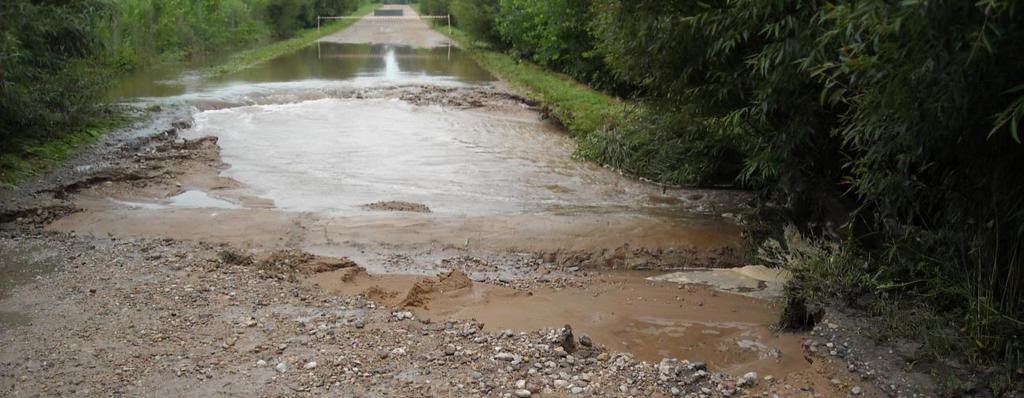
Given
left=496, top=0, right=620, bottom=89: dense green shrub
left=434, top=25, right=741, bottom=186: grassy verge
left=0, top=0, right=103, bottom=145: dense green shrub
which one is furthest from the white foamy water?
left=496, top=0, right=620, bottom=89: dense green shrub

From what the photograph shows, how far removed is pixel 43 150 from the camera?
11625 millimetres

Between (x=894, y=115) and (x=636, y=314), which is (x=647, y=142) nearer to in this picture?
(x=636, y=314)

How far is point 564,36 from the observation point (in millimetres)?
22875

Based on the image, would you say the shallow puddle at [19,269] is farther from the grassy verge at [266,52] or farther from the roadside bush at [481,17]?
the roadside bush at [481,17]

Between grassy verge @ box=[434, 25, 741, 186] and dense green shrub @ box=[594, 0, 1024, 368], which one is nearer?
dense green shrub @ box=[594, 0, 1024, 368]

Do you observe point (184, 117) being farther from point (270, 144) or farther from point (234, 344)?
point (234, 344)

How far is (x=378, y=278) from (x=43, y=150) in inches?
276

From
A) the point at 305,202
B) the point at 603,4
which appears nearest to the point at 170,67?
the point at 305,202

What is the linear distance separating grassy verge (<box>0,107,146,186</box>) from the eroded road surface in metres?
0.29

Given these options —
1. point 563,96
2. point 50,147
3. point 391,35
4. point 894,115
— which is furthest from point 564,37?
point 391,35

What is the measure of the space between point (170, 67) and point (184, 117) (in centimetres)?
1043

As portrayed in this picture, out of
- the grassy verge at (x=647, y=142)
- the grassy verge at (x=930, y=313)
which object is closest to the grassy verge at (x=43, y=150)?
the grassy verge at (x=647, y=142)

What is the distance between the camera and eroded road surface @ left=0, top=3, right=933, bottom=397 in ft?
16.1

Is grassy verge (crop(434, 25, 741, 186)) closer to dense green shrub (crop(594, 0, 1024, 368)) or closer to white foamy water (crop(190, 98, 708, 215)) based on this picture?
white foamy water (crop(190, 98, 708, 215))
